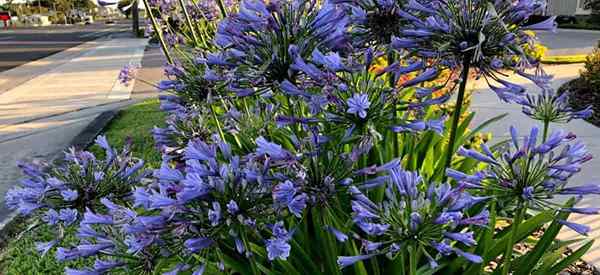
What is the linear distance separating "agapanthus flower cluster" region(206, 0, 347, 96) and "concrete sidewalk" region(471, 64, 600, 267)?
8.58ft

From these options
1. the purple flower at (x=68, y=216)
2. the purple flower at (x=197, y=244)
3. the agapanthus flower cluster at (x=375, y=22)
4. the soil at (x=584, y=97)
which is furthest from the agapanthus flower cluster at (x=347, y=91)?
the soil at (x=584, y=97)

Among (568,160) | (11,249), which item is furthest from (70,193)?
(11,249)

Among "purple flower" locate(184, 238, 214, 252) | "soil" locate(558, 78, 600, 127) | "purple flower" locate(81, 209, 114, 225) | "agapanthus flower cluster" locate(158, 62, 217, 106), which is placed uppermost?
"agapanthus flower cluster" locate(158, 62, 217, 106)

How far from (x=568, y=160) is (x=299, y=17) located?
748 mm

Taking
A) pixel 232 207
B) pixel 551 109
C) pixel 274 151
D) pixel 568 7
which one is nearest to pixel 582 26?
pixel 568 7

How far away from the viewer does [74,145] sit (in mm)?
6508

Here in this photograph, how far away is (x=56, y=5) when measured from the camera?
70312 mm

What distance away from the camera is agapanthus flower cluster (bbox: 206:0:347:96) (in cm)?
129

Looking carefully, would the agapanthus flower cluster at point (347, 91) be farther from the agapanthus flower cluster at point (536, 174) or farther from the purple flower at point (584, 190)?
the purple flower at point (584, 190)

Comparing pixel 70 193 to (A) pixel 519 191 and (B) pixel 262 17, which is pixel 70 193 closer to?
(B) pixel 262 17

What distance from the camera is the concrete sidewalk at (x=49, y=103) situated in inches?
264

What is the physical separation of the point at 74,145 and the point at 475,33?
20.4 feet

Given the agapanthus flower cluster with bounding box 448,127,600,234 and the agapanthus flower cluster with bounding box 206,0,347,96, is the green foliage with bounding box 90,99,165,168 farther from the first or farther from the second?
the agapanthus flower cluster with bounding box 448,127,600,234

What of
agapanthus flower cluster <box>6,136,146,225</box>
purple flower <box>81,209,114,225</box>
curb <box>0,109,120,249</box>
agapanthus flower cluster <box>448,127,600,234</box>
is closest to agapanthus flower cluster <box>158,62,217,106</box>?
agapanthus flower cluster <box>6,136,146,225</box>
